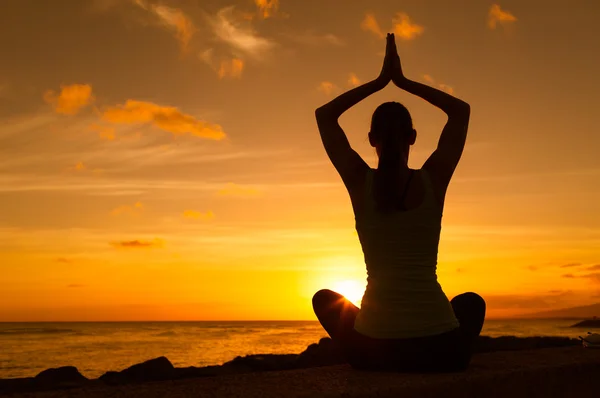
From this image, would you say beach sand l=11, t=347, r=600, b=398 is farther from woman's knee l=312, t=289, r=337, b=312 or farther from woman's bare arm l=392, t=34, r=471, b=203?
woman's bare arm l=392, t=34, r=471, b=203

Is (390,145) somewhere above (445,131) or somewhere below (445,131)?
below

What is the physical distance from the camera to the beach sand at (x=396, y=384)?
223 centimetres

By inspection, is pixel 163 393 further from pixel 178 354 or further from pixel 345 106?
pixel 178 354

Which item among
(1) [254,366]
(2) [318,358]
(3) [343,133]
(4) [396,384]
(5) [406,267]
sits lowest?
(1) [254,366]

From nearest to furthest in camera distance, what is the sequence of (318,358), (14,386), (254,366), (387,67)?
(387,67), (14,386), (318,358), (254,366)

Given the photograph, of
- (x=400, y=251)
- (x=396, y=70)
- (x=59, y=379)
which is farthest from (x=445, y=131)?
(x=59, y=379)

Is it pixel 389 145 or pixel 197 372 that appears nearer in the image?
pixel 389 145

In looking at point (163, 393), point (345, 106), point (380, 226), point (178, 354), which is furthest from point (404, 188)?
point (178, 354)

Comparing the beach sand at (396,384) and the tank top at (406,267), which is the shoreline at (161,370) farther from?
the tank top at (406,267)

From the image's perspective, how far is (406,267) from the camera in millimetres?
2555

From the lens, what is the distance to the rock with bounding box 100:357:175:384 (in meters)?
10.2

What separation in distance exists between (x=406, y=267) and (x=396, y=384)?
1.74ft

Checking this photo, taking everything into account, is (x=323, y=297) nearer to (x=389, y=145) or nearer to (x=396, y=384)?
(x=396, y=384)

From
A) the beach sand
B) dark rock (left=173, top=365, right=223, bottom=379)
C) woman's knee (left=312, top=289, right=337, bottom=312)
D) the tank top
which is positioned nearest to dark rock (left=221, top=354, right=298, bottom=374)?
dark rock (left=173, top=365, right=223, bottom=379)
